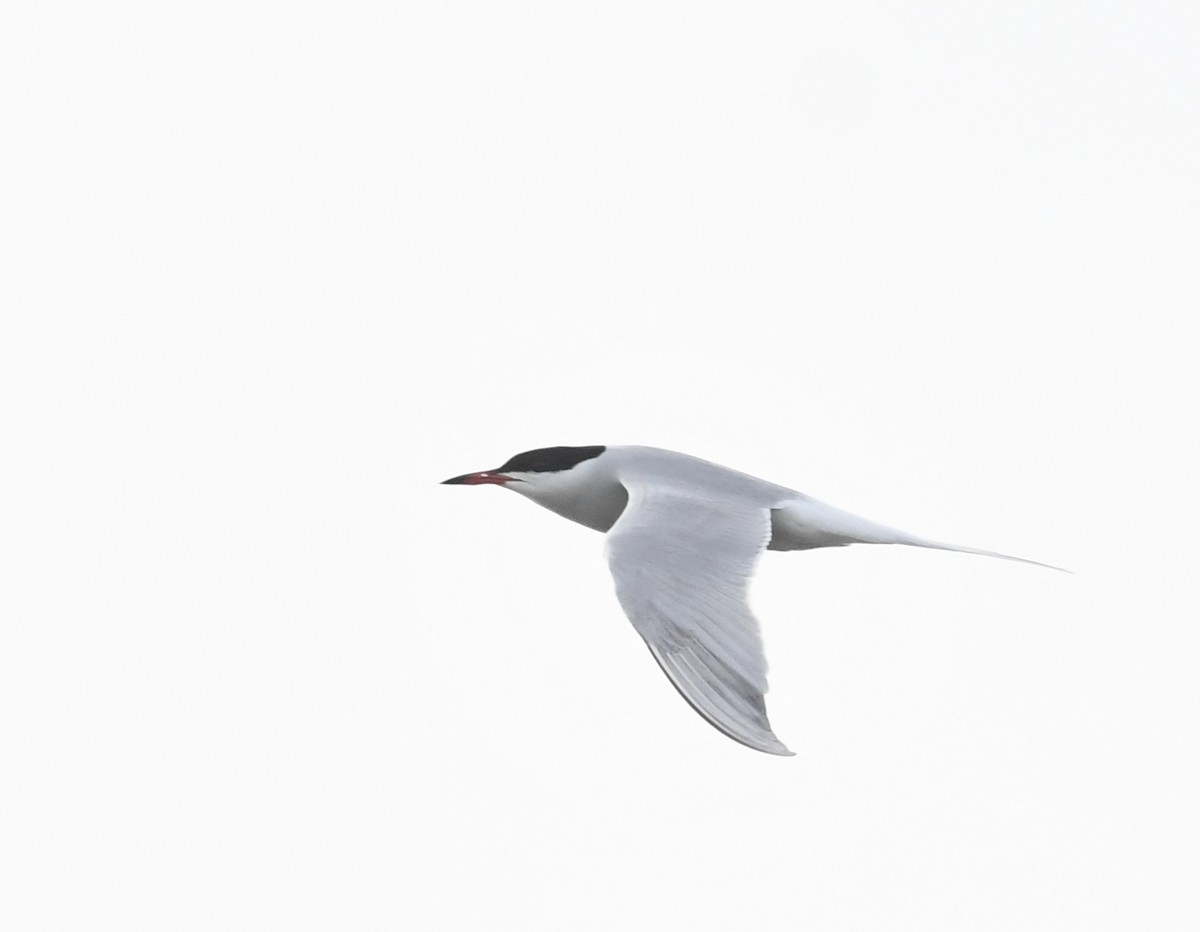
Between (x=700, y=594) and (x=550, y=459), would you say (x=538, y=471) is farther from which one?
(x=700, y=594)

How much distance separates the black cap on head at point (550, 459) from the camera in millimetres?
9469

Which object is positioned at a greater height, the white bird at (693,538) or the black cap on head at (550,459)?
the black cap on head at (550,459)

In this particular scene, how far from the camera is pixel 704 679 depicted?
652cm

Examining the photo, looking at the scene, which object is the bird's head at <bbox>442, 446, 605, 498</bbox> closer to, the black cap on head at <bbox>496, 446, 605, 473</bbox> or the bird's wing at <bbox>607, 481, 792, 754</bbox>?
the black cap on head at <bbox>496, 446, 605, 473</bbox>

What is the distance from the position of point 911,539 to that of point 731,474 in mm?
929

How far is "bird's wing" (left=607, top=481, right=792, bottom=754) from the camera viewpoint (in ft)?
20.9

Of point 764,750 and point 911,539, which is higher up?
point 911,539

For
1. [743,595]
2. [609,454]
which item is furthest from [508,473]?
[743,595]

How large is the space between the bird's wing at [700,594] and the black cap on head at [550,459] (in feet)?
2.58

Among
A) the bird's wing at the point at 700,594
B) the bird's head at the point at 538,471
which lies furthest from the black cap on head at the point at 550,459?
the bird's wing at the point at 700,594

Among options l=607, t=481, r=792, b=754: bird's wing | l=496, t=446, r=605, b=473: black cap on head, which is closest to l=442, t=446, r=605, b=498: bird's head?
l=496, t=446, r=605, b=473: black cap on head

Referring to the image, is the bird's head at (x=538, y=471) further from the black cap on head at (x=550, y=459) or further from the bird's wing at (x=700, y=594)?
the bird's wing at (x=700, y=594)

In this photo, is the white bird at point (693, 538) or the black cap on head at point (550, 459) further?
the black cap on head at point (550, 459)

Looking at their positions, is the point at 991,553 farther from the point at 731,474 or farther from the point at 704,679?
the point at 704,679
